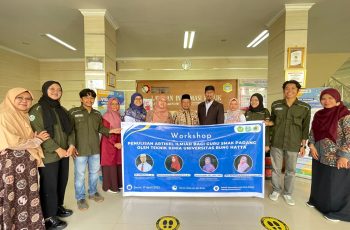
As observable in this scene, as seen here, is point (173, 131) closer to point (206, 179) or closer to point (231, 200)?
point (206, 179)

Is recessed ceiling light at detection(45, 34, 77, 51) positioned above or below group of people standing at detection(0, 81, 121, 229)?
above

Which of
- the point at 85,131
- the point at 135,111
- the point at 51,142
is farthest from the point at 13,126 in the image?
the point at 135,111

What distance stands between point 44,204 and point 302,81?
4.10 m

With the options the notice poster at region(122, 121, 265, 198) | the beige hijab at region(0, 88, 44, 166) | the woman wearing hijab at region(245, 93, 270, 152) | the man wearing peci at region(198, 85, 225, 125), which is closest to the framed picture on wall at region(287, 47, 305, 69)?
the woman wearing hijab at region(245, 93, 270, 152)

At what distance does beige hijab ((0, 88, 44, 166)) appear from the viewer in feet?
5.75

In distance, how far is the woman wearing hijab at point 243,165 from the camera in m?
2.72

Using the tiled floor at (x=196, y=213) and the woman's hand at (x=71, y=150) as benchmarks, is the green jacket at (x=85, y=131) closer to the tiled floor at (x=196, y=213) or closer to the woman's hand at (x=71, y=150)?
the woman's hand at (x=71, y=150)

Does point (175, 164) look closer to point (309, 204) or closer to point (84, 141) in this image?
point (84, 141)

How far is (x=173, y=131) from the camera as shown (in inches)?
108

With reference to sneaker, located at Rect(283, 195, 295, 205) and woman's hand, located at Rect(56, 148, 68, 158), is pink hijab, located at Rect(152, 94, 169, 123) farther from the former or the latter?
sneaker, located at Rect(283, 195, 295, 205)

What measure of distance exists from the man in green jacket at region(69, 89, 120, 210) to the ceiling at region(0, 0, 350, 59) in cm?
188

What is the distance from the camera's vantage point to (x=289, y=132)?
2658 millimetres

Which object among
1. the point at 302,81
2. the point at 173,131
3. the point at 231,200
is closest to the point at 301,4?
the point at 302,81

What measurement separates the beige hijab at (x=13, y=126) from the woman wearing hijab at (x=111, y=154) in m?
1.06
